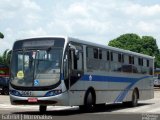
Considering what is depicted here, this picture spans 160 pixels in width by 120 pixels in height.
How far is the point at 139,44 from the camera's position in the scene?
360 feet

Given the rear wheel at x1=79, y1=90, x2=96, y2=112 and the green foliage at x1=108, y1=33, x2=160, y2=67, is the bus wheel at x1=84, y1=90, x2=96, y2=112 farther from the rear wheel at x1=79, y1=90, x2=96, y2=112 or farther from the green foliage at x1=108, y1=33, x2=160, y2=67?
the green foliage at x1=108, y1=33, x2=160, y2=67

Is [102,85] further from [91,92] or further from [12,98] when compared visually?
[12,98]

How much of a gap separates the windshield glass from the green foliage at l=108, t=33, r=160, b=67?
90130mm

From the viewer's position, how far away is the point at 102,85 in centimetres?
2222

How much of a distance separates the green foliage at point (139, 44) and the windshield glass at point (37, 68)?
90130 mm

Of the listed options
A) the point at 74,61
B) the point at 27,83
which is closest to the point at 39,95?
the point at 27,83

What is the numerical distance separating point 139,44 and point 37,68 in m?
92.3

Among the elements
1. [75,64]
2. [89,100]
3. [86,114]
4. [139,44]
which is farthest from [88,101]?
[139,44]

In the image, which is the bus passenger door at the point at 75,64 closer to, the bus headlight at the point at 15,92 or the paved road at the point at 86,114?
the paved road at the point at 86,114

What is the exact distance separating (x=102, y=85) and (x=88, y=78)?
65.7 inches

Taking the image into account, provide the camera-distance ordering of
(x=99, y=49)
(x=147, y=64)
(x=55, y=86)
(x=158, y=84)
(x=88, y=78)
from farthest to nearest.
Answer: (x=158, y=84), (x=147, y=64), (x=99, y=49), (x=88, y=78), (x=55, y=86)

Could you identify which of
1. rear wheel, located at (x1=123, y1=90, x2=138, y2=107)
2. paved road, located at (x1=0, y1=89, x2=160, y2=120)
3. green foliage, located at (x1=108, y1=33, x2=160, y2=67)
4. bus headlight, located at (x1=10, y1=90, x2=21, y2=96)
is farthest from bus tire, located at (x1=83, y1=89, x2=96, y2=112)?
green foliage, located at (x1=108, y1=33, x2=160, y2=67)

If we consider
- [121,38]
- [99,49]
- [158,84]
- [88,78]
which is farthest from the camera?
[121,38]

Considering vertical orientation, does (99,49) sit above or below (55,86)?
above
